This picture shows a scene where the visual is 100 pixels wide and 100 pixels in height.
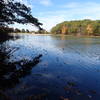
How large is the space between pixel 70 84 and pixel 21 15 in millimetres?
6833

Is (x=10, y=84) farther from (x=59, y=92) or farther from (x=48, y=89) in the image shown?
(x=59, y=92)

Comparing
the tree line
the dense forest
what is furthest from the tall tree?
the dense forest

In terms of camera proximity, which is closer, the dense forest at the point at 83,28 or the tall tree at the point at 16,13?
the tall tree at the point at 16,13

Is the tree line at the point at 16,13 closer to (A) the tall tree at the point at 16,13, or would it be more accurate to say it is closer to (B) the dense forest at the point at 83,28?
(A) the tall tree at the point at 16,13

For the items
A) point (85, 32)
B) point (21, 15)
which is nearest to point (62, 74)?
point (21, 15)

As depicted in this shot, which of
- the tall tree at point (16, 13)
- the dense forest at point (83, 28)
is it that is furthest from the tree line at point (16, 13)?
the dense forest at point (83, 28)

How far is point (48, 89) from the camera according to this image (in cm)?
701

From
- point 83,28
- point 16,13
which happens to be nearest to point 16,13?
point 16,13

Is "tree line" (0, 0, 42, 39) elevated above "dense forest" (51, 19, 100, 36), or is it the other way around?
"tree line" (0, 0, 42, 39)

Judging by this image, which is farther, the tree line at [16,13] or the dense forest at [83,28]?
the dense forest at [83,28]

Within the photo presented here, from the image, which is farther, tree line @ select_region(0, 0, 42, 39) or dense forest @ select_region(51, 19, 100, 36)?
dense forest @ select_region(51, 19, 100, 36)

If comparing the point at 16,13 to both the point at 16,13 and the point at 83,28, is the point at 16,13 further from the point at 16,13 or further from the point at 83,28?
the point at 83,28

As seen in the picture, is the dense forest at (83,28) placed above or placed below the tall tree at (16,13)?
below

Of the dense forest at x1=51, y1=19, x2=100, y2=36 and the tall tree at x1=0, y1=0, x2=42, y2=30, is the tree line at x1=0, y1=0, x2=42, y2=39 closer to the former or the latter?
the tall tree at x1=0, y1=0, x2=42, y2=30
